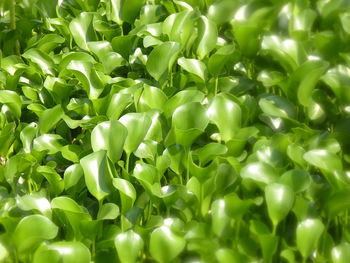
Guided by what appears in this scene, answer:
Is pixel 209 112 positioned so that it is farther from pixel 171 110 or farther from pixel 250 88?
pixel 250 88

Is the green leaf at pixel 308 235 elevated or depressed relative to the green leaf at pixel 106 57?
depressed

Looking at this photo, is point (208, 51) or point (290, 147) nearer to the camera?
point (290, 147)

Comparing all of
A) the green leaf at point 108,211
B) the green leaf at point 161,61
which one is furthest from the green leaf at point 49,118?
the green leaf at point 108,211

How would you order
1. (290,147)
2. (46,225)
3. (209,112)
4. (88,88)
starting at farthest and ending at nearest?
(88,88)
(209,112)
(290,147)
(46,225)

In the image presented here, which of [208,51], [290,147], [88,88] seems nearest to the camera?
[290,147]

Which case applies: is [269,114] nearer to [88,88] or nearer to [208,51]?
[208,51]

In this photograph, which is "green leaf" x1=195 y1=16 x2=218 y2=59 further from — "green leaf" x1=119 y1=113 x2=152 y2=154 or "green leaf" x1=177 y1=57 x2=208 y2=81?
"green leaf" x1=119 y1=113 x2=152 y2=154

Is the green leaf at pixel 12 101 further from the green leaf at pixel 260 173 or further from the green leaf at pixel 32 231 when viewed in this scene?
the green leaf at pixel 260 173

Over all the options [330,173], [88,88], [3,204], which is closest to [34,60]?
[88,88]

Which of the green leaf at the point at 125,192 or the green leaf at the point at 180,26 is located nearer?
the green leaf at the point at 125,192
